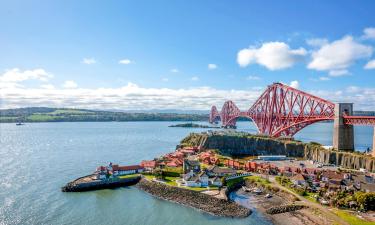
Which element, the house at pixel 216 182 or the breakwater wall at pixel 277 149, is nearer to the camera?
the house at pixel 216 182

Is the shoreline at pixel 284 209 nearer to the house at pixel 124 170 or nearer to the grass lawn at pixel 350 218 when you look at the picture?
the grass lawn at pixel 350 218

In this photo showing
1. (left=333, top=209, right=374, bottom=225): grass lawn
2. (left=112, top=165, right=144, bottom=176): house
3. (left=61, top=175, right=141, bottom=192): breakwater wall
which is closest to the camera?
(left=333, top=209, right=374, bottom=225): grass lawn

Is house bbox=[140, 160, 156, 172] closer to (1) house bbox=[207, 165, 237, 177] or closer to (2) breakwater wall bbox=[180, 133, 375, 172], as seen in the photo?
(1) house bbox=[207, 165, 237, 177]

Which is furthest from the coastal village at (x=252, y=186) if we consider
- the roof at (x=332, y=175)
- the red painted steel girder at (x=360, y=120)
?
the red painted steel girder at (x=360, y=120)

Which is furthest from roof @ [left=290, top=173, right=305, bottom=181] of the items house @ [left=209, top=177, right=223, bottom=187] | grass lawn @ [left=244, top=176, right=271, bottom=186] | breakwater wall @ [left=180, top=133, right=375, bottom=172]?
breakwater wall @ [left=180, top=133, right=375, bottom=172]

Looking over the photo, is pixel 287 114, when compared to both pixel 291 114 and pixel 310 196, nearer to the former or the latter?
pixel 291 114

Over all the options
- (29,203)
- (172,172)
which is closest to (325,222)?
(172,172)
